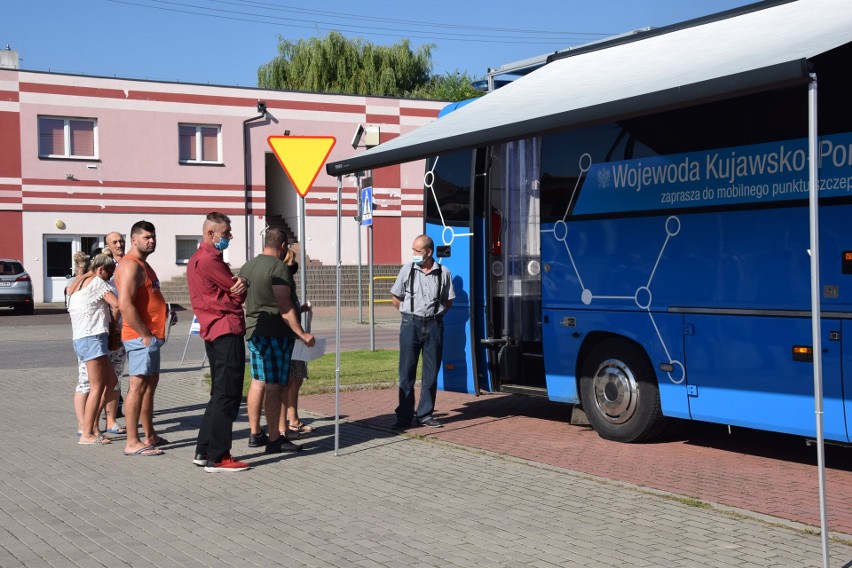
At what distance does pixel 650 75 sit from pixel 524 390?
4.13 metres

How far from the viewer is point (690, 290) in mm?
8648

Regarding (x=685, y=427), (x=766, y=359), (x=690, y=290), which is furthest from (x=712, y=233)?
(x=685, y=427)

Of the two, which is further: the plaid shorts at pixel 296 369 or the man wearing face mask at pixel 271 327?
the plaid shorts at pixel 296 369

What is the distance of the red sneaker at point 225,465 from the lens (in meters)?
8.55

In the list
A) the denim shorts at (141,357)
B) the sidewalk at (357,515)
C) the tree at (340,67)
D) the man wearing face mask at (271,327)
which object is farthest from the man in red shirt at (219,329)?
the tree at (340,67)

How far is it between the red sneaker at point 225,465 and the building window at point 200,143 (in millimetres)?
30649

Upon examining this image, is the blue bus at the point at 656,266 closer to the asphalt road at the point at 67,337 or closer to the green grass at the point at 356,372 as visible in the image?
the green grass at the point at 356,372

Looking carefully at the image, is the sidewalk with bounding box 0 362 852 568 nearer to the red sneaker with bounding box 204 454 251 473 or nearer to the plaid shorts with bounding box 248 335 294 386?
the red sneaker with bounding box 204 454 251 473

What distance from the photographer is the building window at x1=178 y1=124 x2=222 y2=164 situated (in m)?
38.0

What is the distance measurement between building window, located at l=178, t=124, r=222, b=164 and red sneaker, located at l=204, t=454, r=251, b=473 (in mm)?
30649

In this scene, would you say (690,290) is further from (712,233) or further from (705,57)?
(705,57)

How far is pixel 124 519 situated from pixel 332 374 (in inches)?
337

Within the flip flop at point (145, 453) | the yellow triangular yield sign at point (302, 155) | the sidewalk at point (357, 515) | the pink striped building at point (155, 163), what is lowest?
the sidewalk at point (357, 515)

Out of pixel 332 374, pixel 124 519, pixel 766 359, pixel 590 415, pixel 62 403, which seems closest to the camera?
pixel 124 519
